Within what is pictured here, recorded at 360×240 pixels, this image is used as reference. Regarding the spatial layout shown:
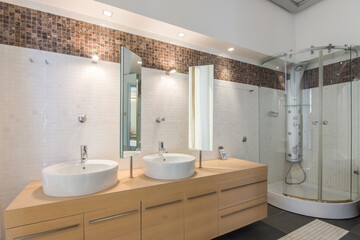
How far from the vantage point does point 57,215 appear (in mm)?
1164

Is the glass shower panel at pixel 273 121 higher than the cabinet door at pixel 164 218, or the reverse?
the glass shower panel at pixel 273 121

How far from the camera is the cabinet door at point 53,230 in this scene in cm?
107

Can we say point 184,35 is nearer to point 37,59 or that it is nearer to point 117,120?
point 117,120

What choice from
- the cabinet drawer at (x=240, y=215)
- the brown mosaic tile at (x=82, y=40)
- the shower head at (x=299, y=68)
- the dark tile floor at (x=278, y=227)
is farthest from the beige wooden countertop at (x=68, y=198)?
the shower head at (x=299, y=68)

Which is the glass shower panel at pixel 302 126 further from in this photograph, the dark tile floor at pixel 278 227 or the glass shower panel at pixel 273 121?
the dark tile floor at pixel 278 227

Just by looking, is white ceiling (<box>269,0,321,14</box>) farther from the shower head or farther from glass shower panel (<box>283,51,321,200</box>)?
the shower head

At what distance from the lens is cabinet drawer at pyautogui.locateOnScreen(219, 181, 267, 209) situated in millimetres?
1864

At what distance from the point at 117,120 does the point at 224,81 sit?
1.64m

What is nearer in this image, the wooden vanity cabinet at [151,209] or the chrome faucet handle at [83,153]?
the wooden vanity cabinet at [151,209]

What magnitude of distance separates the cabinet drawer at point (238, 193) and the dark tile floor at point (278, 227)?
1.24ft

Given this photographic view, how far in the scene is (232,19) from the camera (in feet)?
7.89

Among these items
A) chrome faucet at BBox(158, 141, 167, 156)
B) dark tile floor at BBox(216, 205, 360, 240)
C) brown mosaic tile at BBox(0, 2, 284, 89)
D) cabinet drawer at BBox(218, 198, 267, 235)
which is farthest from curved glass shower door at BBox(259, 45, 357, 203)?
chrome faucet at BBox(158, 141, 167, 156)

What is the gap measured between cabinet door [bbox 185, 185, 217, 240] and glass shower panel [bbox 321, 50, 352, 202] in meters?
1.74

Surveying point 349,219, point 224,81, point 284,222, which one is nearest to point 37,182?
point 224,81
